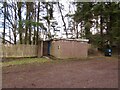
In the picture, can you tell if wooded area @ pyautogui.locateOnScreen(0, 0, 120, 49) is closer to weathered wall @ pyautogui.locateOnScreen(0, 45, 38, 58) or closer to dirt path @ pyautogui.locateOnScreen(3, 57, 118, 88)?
weathered wall @ pyautogui.locateOnScreen(0, 45, 38, 58)

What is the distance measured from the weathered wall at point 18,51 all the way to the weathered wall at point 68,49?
2129 mm

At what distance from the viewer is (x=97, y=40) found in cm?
2736

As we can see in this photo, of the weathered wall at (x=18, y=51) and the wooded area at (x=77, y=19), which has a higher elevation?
the wooded area at (x=77, y=19)

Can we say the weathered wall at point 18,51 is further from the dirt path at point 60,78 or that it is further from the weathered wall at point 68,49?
the dirt path at point 60,78

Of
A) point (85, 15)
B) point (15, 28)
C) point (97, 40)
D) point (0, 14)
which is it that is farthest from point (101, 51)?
point (0, 14)

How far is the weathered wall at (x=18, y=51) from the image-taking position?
72.0 ft

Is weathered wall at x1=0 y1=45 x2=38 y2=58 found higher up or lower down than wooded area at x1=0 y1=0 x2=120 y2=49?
lower down

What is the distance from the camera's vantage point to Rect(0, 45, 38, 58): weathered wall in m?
21.9

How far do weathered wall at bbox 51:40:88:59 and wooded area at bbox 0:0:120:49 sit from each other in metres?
3.35

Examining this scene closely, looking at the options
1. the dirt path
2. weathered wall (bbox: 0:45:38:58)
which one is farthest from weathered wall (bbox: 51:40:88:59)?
the dirt path

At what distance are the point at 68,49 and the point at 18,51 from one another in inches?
192

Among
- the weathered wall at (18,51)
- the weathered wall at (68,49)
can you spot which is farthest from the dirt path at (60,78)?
the weathered wall at (68,49)

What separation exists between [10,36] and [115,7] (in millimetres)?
12754

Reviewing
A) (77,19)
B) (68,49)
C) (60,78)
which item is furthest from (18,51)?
(60,78)
